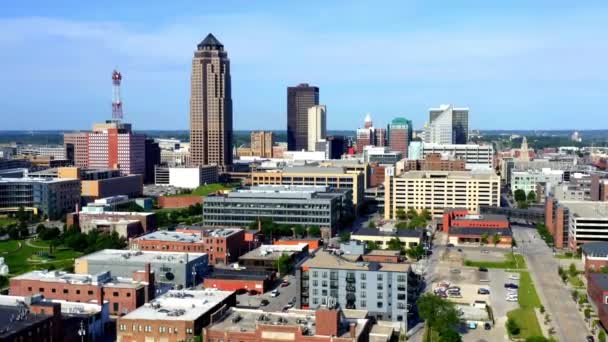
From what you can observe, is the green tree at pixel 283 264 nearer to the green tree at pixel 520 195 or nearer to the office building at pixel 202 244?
the office building at pixel 202 244

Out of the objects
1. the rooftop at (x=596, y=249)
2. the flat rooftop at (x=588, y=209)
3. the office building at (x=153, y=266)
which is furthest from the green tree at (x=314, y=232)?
the rooftop at (x=596, y=249)

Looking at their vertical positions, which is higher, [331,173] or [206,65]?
[206,65]

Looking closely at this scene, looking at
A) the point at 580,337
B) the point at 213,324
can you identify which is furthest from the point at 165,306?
the point at 580,337

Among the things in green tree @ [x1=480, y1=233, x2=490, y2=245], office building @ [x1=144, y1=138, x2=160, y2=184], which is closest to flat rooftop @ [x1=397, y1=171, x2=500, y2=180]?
green tree @ [x1=480, y1=233, x2=490, y2=245]

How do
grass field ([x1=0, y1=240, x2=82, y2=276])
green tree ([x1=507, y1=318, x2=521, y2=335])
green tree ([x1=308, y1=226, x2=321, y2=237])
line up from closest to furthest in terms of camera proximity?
1. green tree ([x1=507, y1=318, x2=521, y2=335])
2. grass field ([x1=0, y1=240, x2=82, y2=276])
3. green tree ([x1=308, y1=226, x2=321, y2=237])

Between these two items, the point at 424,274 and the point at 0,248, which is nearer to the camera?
the point at 424,274

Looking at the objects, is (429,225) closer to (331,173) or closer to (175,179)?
(331,173)

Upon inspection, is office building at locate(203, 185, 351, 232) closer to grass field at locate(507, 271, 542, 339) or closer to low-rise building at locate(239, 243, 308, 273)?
low-rise building at locate(239, 243, 308, 273)
